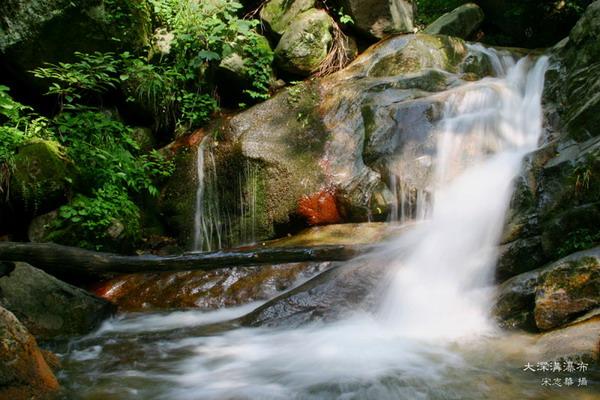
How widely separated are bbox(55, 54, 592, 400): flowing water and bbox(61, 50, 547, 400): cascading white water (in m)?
0.01

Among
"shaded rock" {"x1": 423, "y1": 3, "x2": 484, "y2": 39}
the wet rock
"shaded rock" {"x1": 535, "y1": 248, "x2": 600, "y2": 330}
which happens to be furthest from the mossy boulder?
"shaded rock" {"x1": 423, "y1": 3, "x2": 484, "y2": 39}

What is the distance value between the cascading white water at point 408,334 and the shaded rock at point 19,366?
51cm

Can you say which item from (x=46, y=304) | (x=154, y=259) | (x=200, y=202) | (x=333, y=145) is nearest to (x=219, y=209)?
(x=200, y=202)

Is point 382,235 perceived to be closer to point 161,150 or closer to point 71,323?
point 71,323

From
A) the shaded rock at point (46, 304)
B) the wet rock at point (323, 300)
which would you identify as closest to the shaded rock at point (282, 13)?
the wet rock at point (323, 300)

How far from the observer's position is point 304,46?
8531mm

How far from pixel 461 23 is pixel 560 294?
8.54 m

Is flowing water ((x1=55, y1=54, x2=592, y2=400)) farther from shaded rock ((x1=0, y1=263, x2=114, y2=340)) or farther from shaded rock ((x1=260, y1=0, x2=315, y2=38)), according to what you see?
shaded rock ((x1=260, y1=0, x2=315, y2=38))

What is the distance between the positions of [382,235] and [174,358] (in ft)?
9.94

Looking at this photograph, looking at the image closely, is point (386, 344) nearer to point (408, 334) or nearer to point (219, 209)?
point (408, 334)

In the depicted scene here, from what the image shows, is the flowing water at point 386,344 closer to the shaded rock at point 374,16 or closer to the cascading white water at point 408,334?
the cascading white water at point 408,334

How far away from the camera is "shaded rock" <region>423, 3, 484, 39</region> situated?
9.98 m

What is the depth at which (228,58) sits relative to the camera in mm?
8438

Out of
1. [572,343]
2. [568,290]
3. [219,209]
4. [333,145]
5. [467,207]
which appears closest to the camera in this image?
[572,343]
